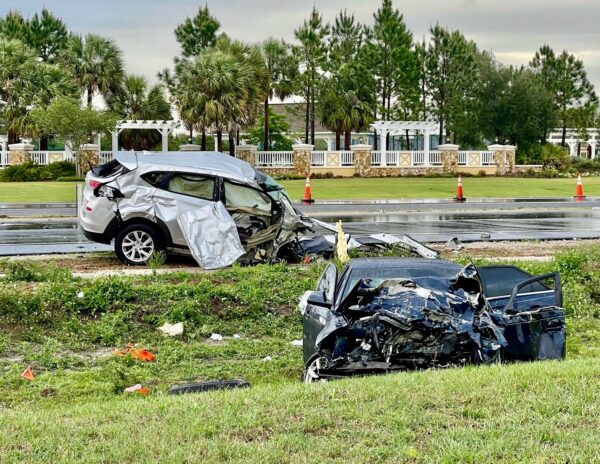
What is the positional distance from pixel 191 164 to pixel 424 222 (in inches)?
416

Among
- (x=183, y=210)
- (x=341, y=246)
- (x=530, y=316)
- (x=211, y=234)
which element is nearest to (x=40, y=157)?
(x=183, y=210)

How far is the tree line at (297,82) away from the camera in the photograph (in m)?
49.2

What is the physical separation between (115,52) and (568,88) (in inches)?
1546

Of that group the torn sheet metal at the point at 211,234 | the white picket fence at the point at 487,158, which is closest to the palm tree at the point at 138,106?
the white picket fence at the point at 487,158

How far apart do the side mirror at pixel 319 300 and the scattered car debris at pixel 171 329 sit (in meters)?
2.82

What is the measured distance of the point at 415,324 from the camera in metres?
7.18

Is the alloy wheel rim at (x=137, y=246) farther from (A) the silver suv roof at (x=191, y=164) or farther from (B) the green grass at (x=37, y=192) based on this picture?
(B) the green grass at (x=37, y=192)

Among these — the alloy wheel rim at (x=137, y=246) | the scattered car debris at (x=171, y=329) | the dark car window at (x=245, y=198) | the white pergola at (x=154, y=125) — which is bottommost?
the scattered car debris at (x=171, y=329)

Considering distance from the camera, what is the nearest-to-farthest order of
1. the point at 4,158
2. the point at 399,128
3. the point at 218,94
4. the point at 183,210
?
1. the point at 183,210
2. the point at 4,158
3. the point at 218,94
4. the point at 399,128

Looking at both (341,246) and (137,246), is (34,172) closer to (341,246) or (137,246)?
(137,246)

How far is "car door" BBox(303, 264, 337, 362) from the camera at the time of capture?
7.67m

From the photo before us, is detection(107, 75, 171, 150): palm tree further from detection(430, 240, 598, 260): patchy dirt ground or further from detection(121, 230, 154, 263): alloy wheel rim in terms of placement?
detection(121, 230, 154, 263): alloy wheel rim

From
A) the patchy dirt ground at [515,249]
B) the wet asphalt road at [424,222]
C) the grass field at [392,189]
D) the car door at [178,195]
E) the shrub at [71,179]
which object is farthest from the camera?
the shrub at [71,179]

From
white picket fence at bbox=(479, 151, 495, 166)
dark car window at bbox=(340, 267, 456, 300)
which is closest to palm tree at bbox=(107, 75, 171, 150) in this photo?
white picket fence at bbox=(479, 151, 495, 166)
